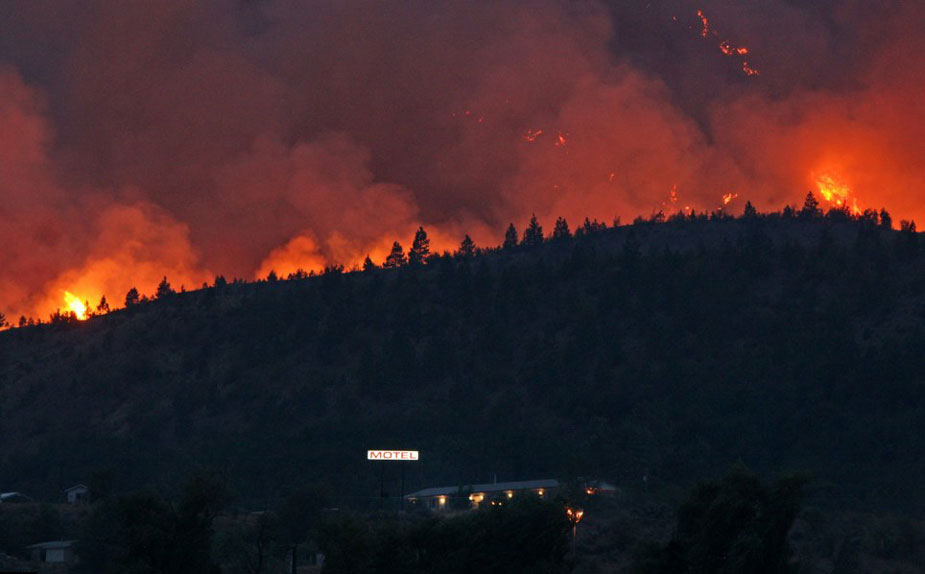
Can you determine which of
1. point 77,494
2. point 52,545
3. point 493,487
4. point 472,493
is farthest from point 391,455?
point 52,545

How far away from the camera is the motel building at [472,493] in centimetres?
16750

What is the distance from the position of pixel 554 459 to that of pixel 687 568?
→ 106m

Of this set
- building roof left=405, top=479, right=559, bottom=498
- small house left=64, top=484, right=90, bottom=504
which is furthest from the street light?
small house left=64, top=484, right=90, bottom=504

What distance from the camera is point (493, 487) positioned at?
17612 centimetres

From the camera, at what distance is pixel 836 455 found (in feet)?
605

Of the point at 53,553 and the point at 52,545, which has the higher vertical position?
the point at 52,545

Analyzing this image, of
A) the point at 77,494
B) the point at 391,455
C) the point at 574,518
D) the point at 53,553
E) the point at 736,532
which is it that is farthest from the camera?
the point at 77,494

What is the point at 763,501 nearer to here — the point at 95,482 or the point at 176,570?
the point at 176,570

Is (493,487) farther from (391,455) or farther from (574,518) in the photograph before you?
(574,518)

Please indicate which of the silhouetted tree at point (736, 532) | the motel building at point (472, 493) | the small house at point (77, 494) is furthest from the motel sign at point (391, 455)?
the silhouetted tree at point (736, 532)

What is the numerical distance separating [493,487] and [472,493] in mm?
5657

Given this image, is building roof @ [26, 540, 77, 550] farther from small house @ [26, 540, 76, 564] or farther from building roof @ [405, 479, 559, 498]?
building roof @ [405, 479, 559, 498]

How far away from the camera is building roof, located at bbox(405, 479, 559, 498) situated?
172m

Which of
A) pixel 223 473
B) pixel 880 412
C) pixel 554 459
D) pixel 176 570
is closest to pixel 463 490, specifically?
pixel 554 459
